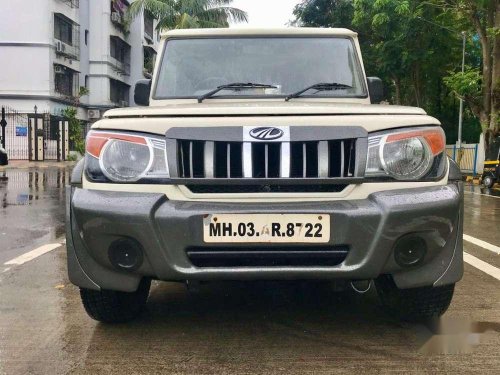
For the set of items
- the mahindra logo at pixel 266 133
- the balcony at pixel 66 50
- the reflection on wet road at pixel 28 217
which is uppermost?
the balcony at pixel 66 50

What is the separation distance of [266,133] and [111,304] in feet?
4.49

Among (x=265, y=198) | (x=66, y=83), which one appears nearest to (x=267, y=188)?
Answer: (x=265, y=198)

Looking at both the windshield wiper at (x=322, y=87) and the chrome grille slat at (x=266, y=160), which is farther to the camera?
the windshield wiper at (x=322, y=87)

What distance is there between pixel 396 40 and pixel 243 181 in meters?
25.4

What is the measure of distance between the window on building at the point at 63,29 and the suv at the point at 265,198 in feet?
114

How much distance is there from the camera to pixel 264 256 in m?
3.18

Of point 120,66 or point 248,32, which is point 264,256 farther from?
point 120,66

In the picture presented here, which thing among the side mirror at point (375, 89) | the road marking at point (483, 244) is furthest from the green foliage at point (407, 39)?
the side mirror at point (375, 89)

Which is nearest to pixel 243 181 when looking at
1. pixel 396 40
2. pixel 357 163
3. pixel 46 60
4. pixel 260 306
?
pixel 357 163

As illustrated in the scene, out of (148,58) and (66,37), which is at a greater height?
(148,58)

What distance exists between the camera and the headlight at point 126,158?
3307 millimetres

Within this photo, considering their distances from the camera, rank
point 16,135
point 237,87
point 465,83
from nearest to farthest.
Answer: point 237,87, point 465,83, point 16,135

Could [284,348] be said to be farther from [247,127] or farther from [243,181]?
[247,127]

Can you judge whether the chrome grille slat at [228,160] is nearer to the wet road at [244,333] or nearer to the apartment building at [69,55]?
the wet road at [244,333]
